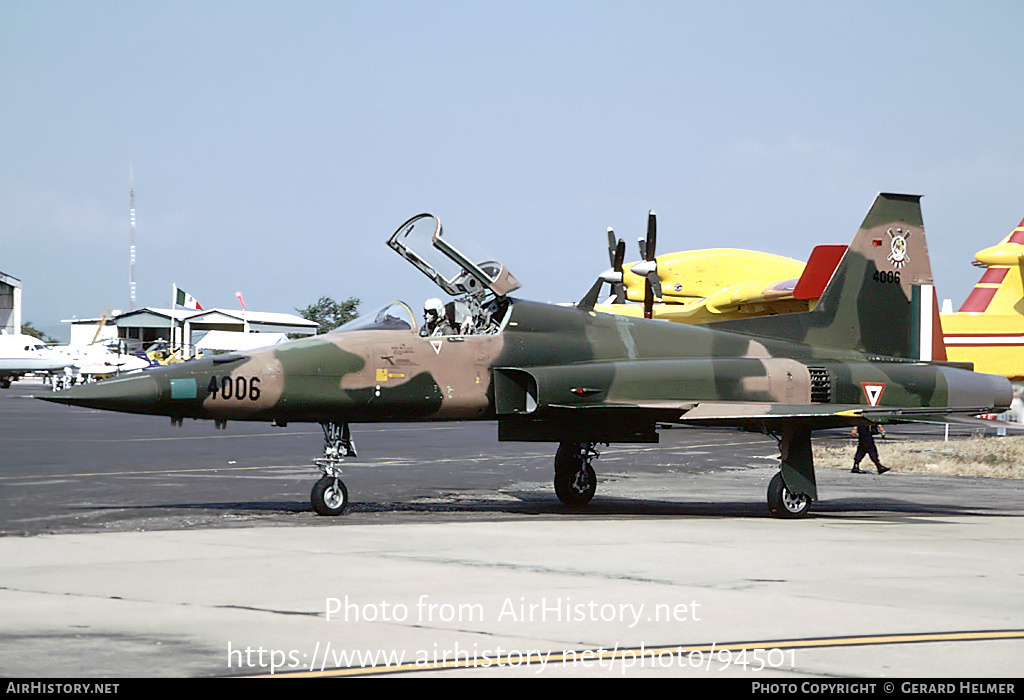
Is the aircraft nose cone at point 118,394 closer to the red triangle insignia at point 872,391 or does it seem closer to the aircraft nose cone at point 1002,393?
the red triangle insignia at point 872,391

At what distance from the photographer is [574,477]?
52.5ft

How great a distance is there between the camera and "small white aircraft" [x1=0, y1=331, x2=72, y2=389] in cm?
7212

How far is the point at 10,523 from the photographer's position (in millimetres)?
12461

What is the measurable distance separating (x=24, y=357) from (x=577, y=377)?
221ft

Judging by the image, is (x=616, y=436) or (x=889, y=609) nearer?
(x=889, y=609)

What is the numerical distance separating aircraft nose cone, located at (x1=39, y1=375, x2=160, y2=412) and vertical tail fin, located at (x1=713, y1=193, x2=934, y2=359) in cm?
887

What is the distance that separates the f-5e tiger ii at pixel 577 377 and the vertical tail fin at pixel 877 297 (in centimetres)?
3

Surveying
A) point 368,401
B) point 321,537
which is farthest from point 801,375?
point 321,537

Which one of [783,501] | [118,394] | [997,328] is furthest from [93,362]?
[783,501]

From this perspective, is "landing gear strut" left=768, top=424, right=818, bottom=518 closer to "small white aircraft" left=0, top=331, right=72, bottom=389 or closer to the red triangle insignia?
the red triangle insignia

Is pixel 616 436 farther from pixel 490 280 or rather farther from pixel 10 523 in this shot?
pixel 10 523

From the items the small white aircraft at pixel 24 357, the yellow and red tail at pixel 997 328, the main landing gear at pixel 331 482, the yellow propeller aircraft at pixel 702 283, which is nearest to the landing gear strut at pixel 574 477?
the main landing gear at pixel 331 482

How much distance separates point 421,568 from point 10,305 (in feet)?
352

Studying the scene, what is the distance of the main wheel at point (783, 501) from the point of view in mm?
14398
